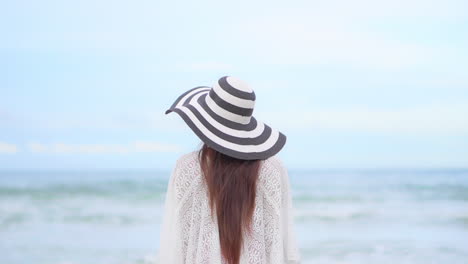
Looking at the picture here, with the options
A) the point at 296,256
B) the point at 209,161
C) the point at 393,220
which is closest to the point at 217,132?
the point at 209,161

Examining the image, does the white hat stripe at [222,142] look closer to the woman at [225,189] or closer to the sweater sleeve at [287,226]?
the woman at [225,189]

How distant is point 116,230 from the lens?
404 inches

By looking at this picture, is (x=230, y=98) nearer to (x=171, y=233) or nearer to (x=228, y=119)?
(x=228, y=119)

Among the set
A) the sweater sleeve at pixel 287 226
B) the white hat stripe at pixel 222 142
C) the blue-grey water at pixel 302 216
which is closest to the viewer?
the white hat stripe at pixel 222 142

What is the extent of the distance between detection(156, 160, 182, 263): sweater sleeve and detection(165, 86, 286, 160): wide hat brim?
0.55 feet

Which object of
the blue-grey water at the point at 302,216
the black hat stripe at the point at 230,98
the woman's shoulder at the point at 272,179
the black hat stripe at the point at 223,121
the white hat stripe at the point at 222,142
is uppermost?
the blue-grey water at the point at 302,216

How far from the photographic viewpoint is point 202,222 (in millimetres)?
2527

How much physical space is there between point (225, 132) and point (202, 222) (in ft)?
1.07

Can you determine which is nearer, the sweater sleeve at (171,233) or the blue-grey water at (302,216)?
the sweater sleeve at (171,233)

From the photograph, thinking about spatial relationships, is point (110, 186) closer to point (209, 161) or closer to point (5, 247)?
point (5, 247)

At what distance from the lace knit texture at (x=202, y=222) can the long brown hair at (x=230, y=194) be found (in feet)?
0.08

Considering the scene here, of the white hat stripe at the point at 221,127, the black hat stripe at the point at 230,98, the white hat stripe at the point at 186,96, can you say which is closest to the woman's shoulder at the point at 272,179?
the white hat stripe at the point at 221,127

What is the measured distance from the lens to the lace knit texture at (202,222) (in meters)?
2.53

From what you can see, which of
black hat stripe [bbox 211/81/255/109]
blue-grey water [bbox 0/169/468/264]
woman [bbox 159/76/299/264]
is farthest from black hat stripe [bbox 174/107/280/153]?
blue-grey water [bbox 0/169/468/264]
